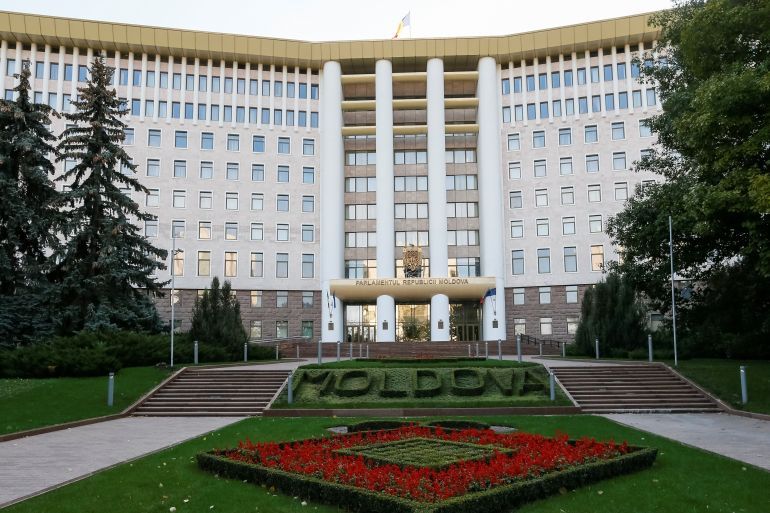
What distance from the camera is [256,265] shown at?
2315 inches

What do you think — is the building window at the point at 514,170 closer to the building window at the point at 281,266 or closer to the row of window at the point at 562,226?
the row of window at the point at 562,226

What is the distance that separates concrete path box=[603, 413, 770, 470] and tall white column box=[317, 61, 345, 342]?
36.6 m

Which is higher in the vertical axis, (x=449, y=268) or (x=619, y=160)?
(x=619, y=160)

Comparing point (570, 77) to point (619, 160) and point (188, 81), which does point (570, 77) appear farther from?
point (188, 81)

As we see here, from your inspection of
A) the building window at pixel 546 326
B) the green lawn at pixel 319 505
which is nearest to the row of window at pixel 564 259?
the building window at pixel 546 326

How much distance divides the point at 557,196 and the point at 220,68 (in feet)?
108

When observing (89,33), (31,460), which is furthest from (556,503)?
(89,33)

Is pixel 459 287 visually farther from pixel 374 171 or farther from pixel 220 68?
pixel 220 68

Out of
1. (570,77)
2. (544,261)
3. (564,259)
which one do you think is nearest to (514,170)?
(544,261)

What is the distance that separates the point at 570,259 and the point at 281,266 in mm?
25869

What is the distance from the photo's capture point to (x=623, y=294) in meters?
37.6

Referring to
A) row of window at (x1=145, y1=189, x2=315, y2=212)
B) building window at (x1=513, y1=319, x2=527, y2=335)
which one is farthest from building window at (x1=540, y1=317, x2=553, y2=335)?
row of window at (x1=145, y1=189, x2=315, y2=212)

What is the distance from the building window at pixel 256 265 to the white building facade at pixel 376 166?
0.13 meters

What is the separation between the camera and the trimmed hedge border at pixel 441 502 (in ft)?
27.0
